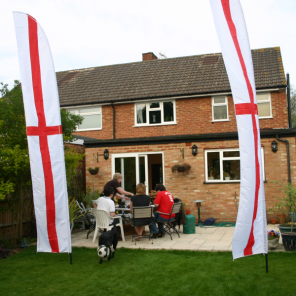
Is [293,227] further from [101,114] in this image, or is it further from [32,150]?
[101,114]

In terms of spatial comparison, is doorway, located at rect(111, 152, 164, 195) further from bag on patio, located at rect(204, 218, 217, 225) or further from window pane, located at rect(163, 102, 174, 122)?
window pane, located at rect(163, 102, 174, 122)

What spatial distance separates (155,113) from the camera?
16.7 m

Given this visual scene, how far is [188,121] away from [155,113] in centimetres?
170

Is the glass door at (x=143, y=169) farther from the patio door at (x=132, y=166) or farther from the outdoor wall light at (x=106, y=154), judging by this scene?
the outdoor wall light at (x=106, y=154)

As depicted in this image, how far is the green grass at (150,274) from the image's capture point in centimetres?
486

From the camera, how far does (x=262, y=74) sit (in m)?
16.3

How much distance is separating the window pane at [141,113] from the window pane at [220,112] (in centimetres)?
341

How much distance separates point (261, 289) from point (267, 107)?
38.9 ft

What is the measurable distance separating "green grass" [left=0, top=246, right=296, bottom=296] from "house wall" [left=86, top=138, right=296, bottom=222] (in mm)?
4383

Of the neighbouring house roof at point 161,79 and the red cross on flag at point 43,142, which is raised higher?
the neighbouring house roof at point 161,79

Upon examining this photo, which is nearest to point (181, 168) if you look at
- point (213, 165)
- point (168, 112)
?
point (213, 165)

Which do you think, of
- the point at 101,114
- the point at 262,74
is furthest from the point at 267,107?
the point at 101,114

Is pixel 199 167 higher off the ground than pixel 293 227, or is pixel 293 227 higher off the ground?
pixel 199 167

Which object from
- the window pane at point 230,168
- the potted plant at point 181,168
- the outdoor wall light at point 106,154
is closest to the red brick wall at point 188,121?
the window pane at point 230,168
